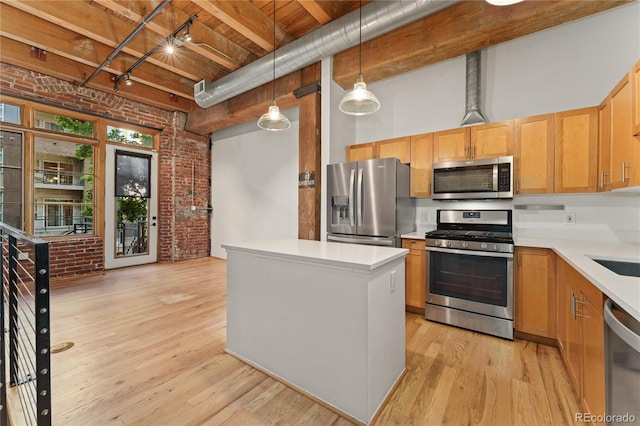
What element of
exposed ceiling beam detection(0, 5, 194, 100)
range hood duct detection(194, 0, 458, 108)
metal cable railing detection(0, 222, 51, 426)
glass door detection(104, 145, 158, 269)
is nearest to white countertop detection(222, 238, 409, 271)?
metal cable railing detection(0, 222, 51, 426)

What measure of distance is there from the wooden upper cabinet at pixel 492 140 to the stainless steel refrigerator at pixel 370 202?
785 millimetres

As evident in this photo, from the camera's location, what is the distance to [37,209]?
437 centimetres

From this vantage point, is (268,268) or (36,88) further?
(36,88)

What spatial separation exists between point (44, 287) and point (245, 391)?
1361 mm

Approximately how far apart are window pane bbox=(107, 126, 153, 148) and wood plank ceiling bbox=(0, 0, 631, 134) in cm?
93

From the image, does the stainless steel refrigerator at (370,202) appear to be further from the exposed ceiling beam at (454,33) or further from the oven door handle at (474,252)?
the exposed ceiling beam at (454,33)

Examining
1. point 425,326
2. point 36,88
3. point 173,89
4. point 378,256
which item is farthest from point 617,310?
point 36,88

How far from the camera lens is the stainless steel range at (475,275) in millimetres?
2641

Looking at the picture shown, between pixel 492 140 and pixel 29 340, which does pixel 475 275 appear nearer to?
pixel 492 140

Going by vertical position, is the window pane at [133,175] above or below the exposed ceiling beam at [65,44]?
below

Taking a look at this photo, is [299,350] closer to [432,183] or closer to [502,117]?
[432,183]

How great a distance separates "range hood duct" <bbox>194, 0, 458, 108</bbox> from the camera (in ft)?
8.91

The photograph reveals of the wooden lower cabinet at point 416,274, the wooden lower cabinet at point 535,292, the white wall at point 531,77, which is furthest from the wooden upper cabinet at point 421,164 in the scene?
the wooden lower cabinet at point 535,292

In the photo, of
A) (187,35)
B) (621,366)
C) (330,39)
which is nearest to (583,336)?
(621,366)
